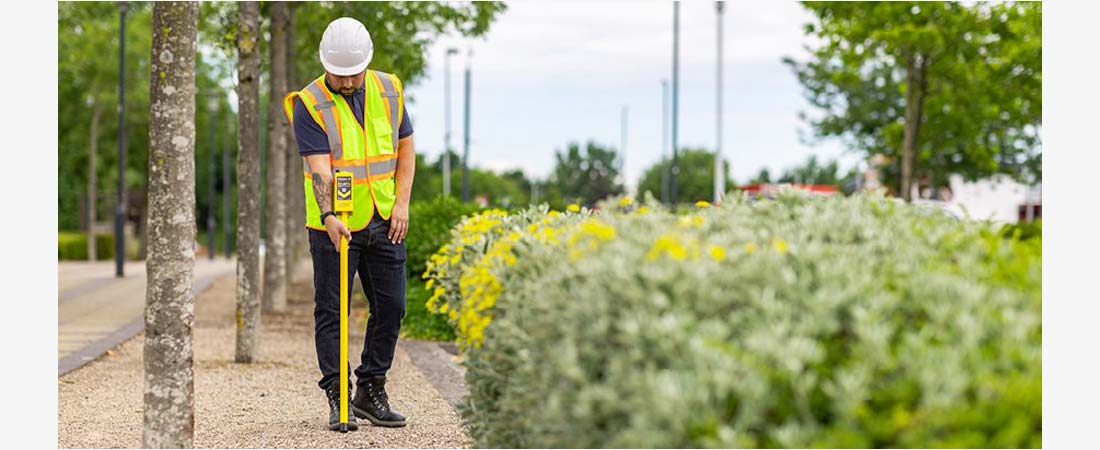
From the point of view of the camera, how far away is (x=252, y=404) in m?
7.41

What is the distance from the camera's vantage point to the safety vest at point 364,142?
6.05 m

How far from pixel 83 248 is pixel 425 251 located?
33.9 meters

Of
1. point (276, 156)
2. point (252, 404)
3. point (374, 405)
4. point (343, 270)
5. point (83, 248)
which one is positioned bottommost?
point (83, 248)

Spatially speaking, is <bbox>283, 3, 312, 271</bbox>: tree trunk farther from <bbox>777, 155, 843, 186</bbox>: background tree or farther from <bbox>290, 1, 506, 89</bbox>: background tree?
<bbox>777, 155, 843, 186</bbox>: background tree

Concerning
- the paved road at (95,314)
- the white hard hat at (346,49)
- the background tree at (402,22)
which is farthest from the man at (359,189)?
the background tree at (402,22)

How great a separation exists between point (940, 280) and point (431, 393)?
17.4 feet

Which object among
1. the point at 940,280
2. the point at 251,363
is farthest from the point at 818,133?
the point at 940,280

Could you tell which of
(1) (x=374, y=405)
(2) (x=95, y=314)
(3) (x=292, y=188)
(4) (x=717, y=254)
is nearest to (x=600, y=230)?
(4) (x=717, y=254)

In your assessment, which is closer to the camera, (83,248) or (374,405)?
(374,405)

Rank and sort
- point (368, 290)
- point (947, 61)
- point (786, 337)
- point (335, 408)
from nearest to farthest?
point (786, 337)
point (335, 408)
point (368, 290)
point (947, 61)

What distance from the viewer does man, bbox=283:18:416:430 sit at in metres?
6.01

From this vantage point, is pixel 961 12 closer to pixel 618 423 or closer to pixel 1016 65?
pixel 1016 65

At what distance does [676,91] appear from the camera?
4194 centimetres

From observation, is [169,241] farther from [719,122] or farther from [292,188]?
[719,122]
